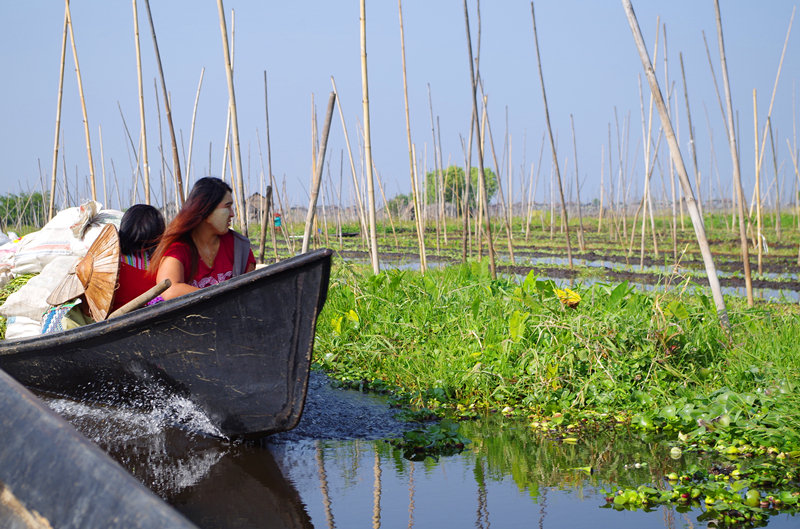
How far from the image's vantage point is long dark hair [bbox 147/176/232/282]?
2730 millimetres

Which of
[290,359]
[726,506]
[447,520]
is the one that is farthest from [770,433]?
[290,359]

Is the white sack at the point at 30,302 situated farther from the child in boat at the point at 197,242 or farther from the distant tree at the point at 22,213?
the distant tree at the point at 22,213

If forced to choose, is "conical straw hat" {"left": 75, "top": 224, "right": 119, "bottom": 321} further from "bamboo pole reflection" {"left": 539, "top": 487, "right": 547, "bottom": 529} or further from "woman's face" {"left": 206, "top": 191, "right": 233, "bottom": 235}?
"bamboo pole reflection" {"left": 539, "top": 487, "right": 547, "bottom": 529}

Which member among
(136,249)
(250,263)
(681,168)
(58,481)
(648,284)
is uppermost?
(681,168)

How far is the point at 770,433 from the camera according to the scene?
2303 millimetres

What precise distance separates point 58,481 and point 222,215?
7.10 feet

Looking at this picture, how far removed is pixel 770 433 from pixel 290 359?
193 cm

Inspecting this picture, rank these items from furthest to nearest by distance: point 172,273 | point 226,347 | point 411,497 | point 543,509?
point 172,273 → point 226,347 → point 411,497 → point 543,509

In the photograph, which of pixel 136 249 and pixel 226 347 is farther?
pixel 136 249

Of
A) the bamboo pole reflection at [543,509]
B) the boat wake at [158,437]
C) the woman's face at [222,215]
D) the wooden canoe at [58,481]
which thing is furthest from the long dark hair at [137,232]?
the wooden canoe at [58,481]

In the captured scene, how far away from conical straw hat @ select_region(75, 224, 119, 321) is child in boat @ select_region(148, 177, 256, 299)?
19 cm

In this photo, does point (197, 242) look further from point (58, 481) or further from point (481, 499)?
point (58, 481)

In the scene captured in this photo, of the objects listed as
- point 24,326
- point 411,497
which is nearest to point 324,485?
point 411,497

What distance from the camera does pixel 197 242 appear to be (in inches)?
114
